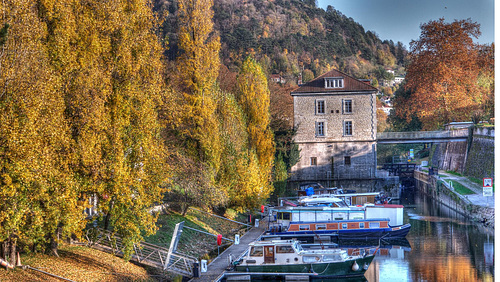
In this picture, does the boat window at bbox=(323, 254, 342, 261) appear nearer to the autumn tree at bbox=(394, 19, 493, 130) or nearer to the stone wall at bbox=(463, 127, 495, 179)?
the stone wall at bbox=(463, 127, 495, 179)

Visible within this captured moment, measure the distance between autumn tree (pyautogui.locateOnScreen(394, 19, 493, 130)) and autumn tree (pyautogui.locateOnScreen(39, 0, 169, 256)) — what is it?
34379 mm

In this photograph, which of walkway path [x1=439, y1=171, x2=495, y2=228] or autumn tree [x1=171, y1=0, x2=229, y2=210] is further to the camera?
walkway path [x1=439, y1=171, x2=495, y2=228]

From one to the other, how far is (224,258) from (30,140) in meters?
8.89

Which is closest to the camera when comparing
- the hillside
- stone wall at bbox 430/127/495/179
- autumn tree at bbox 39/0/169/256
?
autumn tree at bbox 39/0/169/256

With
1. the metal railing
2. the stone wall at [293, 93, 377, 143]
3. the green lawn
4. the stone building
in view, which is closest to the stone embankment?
the green lawn

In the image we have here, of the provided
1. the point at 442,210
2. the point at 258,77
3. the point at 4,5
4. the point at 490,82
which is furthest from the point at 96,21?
the point at 490,82

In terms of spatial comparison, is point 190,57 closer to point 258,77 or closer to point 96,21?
point 258,77

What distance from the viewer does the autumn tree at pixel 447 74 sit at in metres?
45.2

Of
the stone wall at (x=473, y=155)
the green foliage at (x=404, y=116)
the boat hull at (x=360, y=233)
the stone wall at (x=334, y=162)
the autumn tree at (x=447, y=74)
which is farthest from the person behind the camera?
the green foliage at (x=404, y=116)

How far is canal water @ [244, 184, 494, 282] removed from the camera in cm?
1702

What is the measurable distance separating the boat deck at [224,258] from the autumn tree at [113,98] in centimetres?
268

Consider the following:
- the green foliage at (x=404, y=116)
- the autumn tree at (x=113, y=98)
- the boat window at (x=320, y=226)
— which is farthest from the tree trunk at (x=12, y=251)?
the green foliage at (x=404, y=116)

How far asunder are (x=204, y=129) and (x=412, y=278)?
10119mm

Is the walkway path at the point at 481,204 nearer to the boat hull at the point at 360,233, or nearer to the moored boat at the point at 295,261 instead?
the boat hull at the point at 360,233
